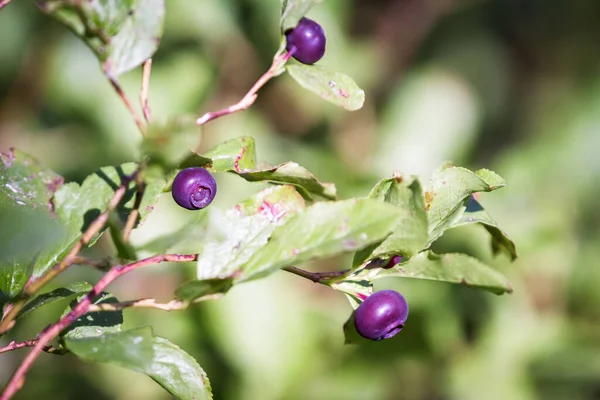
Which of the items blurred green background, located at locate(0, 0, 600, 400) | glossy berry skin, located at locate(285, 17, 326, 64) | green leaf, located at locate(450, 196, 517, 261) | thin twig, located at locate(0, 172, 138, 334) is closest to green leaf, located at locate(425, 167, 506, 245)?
green leaf, located at locate(450, 196, 517, 261)

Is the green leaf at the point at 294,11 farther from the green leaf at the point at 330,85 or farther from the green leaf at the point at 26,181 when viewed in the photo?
the green leaf at the point at 26,181

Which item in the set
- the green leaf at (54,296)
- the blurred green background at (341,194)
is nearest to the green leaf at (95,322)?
the green leaf at (54,296)

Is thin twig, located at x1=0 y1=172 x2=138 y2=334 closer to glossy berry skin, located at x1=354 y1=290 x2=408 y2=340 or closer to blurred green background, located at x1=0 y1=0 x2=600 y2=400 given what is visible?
glossy berry skin, located at x1=354 y1=290 x2=408 y2=340

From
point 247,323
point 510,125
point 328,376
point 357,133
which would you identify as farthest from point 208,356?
point 510,125

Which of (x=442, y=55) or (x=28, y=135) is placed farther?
(x=442, y=55)

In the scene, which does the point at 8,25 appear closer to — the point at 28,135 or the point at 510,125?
the point at 28,135

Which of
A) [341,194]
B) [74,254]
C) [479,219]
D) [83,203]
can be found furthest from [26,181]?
[341,194]

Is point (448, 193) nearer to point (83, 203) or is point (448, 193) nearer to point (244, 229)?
point (244, 229)
